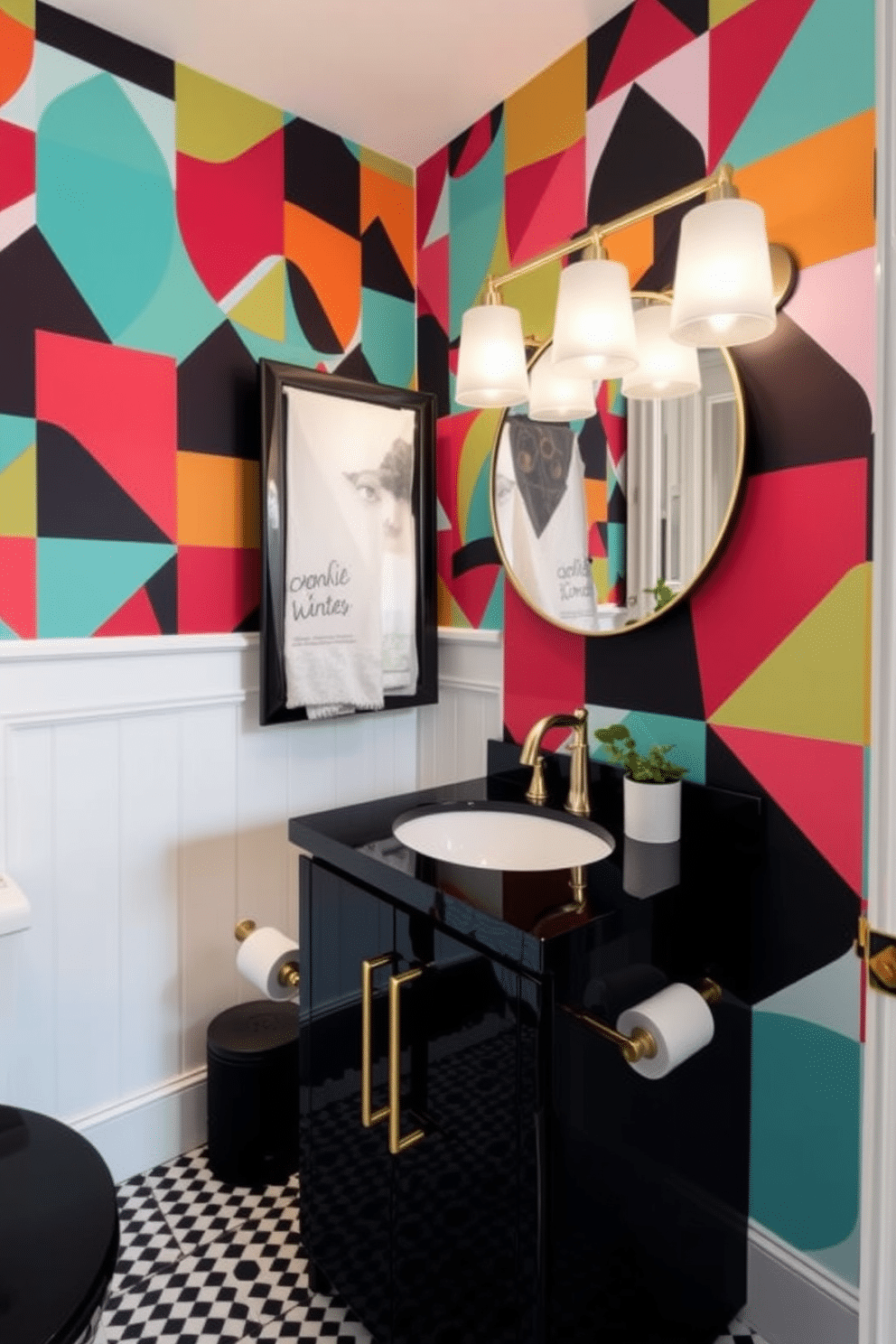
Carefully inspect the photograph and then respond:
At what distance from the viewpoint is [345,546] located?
1938 mm

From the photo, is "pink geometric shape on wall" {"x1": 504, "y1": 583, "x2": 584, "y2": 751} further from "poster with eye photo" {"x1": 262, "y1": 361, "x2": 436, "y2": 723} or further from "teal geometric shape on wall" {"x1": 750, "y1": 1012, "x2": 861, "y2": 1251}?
"teal geometric shape on wall" {"x1": 750, "y1": 1012, "x2": 861, "y2": 1251}

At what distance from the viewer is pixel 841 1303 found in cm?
132

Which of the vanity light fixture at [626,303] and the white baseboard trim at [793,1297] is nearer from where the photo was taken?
the vanity light fixture at [626,303]

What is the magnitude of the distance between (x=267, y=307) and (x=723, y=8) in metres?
1.05

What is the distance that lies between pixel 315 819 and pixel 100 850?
0.56 metres

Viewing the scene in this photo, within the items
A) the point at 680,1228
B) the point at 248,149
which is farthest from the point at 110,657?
the point at 680,1228

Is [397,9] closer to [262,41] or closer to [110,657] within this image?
[262,41]

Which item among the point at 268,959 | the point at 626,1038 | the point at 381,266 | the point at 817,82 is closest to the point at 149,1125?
the point at 268,959

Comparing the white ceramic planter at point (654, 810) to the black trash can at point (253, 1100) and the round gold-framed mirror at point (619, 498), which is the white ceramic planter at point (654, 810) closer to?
the round gold-framed mirror at point (619, 498)

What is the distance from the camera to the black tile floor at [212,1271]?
4.67 ft

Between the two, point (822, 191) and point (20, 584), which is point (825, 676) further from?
point (20, 584)

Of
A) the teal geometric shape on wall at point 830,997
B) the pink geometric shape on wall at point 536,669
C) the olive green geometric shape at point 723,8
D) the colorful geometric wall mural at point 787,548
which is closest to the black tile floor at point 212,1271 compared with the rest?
the colorful geometric wall mural at point 787,548

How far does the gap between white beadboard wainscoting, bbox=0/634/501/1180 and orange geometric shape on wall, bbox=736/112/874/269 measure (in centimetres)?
100

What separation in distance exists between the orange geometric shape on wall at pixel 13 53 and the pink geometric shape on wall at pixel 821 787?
70.4 inches
